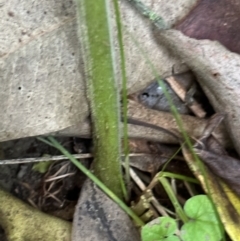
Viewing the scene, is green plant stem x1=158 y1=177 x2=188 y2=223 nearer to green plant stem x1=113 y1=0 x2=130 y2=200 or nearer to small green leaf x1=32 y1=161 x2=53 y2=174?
green plant stem x1=113 y1=0 x2=130 y2=200

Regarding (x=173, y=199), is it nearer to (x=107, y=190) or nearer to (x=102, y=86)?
(x=107, y=190)

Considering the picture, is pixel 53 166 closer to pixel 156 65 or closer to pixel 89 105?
pixel 89 105

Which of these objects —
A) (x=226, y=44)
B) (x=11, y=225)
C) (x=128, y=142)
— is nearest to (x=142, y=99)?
(x=128, y=142)

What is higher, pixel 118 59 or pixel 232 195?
pixel 118 59

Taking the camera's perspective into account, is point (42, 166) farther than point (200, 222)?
Yes

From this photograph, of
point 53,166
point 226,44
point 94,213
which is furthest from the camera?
point 53,166

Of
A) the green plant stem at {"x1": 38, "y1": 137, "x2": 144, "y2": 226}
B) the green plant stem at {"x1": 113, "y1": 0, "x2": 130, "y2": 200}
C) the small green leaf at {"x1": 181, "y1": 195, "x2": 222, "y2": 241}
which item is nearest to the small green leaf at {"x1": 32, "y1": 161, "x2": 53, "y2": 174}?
the green plant stem at {"x1": 38, "y1": 137, "x2": 144, "y2": 226}

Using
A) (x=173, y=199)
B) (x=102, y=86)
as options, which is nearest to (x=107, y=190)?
(x=173, y=199)
